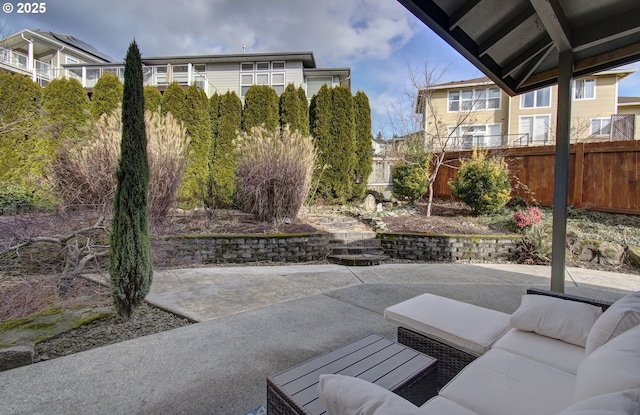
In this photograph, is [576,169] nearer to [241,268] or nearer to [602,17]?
[602,17]

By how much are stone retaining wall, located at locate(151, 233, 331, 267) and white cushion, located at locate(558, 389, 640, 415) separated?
5.09 meters

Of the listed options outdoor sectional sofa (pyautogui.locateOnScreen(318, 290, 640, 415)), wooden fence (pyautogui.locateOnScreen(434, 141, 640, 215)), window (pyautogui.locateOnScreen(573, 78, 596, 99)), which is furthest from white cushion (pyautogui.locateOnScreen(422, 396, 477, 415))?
window (pyautogui.locateOnScreen(573, 78, 596, 99))

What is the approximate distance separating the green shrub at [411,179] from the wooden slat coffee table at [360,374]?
7.56m

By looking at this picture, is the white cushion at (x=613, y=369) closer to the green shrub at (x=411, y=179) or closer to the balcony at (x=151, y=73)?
the green shrub at (x=411, y=179)

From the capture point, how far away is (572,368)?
1637 millimetres

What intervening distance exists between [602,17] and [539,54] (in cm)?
71

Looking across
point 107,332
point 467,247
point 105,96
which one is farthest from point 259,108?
point 107,332

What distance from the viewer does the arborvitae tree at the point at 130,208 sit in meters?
2.83

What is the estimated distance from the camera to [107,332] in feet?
9.06

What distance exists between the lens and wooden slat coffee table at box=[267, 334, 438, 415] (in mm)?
1364

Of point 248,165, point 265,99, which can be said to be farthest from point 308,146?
point 265,99

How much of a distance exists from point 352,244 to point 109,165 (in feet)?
14.3

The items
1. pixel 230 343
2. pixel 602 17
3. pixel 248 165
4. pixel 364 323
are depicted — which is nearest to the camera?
pixel 230 343

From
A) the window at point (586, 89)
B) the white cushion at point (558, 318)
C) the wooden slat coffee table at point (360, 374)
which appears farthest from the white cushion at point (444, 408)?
the window at point (586, 89)
